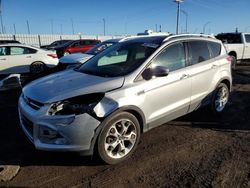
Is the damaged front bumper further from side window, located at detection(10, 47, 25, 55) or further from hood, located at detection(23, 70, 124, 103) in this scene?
side window, located at detection(10, 47, 25, 55)

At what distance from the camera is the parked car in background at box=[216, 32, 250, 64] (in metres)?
14.2

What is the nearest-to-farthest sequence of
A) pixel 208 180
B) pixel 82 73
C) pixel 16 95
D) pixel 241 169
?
pixel 208 180 < pixel 241 169 < pixel 82 73 < pixel 16 95

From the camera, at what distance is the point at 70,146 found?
346 cm

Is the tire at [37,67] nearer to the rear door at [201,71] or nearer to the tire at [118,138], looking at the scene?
the rear door at [201,71]

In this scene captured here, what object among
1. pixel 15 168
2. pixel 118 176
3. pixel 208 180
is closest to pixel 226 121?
pixel 208 180

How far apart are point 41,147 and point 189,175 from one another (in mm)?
1997

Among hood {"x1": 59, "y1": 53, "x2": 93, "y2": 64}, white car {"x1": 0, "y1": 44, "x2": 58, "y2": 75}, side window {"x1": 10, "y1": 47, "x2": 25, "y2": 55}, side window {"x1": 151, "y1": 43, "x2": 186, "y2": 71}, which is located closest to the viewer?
side window {"x1": 151, "y1": 43, "x2": 186, "y2": 71}

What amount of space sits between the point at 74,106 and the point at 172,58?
6.65 ft

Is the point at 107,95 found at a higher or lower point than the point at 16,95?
higher

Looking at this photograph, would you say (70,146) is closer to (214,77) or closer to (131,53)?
(131,53)

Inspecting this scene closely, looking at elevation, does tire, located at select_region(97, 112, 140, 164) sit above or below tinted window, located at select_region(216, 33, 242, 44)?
below

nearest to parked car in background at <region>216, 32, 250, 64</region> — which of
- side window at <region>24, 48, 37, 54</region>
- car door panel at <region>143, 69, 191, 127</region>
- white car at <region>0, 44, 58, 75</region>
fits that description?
white car at <region>0, 44, 58, 75</region>

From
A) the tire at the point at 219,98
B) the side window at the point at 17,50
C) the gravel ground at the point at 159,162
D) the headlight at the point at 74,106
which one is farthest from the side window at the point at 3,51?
the tire at the point at 219,98

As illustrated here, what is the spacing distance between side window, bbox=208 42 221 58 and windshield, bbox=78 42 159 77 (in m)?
1.63
